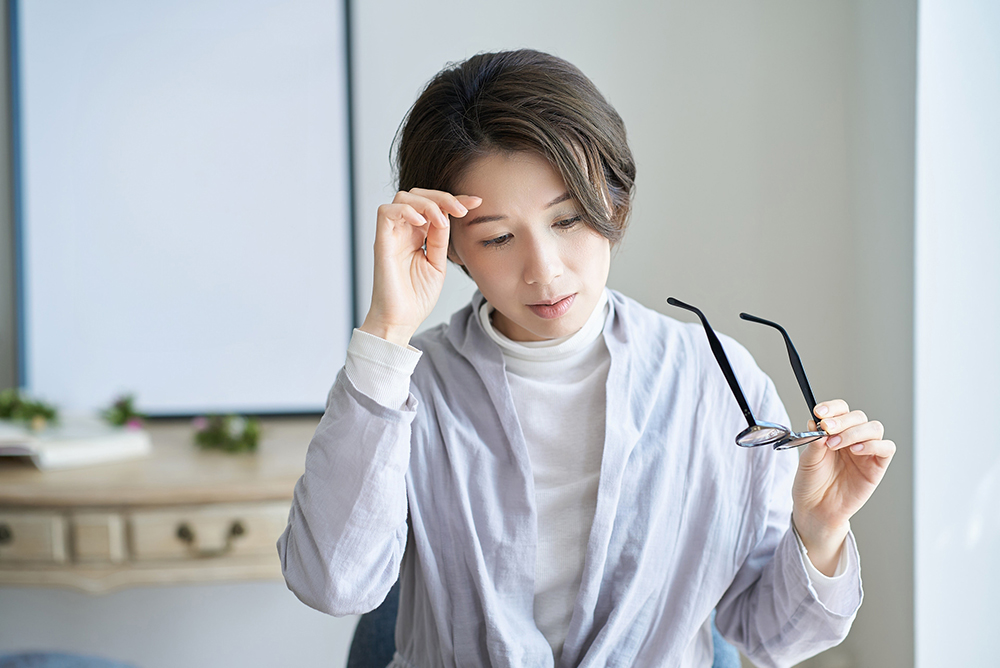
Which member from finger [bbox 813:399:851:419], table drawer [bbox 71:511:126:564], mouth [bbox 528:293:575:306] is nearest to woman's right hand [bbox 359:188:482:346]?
mouth [bbox 528:293:575:306]

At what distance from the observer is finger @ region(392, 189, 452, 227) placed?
86 cm

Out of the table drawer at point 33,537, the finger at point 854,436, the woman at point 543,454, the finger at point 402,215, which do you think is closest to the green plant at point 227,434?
the table drawer at point 33,537

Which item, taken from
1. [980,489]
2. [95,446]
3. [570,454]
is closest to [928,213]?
[980,489]

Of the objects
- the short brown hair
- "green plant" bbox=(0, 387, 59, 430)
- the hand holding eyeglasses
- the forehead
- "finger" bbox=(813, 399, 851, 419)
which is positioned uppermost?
the short brown hair

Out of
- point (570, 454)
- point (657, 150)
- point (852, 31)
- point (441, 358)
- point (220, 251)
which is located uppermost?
point (852, 31)

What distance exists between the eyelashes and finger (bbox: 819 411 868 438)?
0.36 metres

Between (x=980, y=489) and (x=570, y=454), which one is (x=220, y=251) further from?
(x=980, y=489)

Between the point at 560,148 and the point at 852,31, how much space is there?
3.55 feet

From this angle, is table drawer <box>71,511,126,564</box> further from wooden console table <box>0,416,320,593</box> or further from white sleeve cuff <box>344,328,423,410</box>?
white sleeve cuff <box>344,328,423,410</box>

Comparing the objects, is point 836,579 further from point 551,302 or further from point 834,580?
point 551,302

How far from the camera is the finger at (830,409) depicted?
27.7 inches

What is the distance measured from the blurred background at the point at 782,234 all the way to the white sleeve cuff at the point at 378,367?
0.92 m

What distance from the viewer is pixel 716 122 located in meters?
1.64

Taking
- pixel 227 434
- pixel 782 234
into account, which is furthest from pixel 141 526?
pixel 782 234
